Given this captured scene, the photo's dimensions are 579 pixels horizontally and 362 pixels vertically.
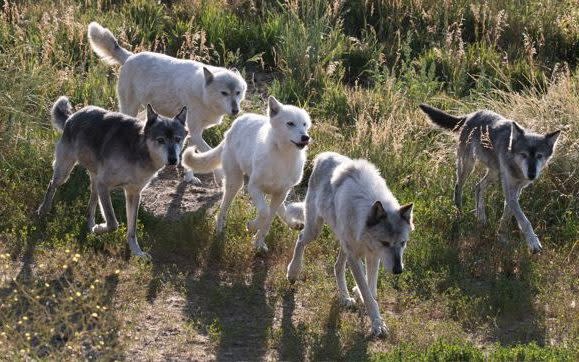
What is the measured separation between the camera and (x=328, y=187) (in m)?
8.75

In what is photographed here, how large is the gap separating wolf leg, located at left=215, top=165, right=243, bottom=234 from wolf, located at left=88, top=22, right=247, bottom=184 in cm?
132

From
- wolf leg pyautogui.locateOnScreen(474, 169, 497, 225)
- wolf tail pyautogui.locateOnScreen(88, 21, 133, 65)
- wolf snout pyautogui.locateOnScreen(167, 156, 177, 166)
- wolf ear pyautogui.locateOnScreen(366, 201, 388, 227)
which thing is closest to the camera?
wolf ear pyautogui.locateOnScreen(366, 201, 388, 227)

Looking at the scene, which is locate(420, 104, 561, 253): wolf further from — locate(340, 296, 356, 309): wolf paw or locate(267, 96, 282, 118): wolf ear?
locate(267, 96, 282, 118): wolf ear

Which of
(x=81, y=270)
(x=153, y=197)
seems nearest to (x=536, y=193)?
(x=153, y=197)

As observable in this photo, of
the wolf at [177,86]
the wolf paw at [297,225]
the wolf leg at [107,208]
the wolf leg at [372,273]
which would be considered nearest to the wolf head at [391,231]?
the wolf leg at [372,273]

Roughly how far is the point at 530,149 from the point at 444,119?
1306mm

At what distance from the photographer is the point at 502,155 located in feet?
34.8

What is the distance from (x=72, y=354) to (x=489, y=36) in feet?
31.4

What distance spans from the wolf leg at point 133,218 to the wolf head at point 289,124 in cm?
132

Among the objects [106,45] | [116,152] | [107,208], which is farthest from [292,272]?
[106,45]

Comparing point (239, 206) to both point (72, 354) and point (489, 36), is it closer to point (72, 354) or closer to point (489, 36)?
point (72, 354)

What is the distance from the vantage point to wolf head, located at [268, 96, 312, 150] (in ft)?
30.8

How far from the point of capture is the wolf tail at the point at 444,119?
11.2 meters

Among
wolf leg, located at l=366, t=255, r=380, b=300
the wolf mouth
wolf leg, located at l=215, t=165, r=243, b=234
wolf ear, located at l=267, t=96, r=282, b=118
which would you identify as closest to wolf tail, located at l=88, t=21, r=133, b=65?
wolf leg, located at l=215, t=165, r=243, b=234
